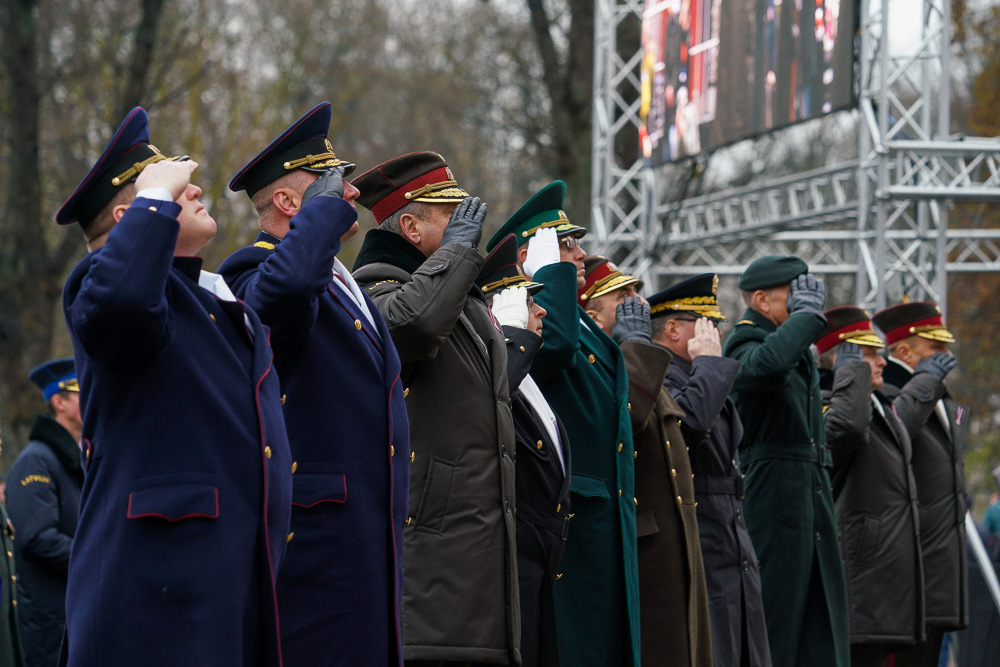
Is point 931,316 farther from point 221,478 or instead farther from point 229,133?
point 229,133

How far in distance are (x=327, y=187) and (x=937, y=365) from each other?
5.30 metres

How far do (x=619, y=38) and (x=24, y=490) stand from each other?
1222cm

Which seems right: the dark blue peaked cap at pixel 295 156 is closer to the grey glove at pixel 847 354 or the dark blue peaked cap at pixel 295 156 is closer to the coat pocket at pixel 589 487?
the coat pocket at pixel 589 487

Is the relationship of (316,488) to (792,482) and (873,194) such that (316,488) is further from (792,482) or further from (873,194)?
(873,194)

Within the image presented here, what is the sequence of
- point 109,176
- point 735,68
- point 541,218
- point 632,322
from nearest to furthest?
point 109,176 → point 541,218 → point 632,322 → point 735,68

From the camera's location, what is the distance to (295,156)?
3588 mm

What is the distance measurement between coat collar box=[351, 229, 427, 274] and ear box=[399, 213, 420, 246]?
0.06ft

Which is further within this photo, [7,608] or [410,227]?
[7,608]

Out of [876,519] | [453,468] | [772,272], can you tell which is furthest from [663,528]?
[876,519]

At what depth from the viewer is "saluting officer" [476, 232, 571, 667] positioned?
14.0 ft

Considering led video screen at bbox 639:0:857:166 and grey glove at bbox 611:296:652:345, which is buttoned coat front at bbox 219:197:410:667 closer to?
grey glove at bbox 611:296:652:345

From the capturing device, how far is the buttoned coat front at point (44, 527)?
6.25 m

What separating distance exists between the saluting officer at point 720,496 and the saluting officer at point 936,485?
2.19 m

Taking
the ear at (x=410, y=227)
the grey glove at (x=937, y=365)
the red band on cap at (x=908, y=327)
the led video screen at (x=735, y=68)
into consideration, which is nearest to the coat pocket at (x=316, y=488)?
the ear at (x=410, y=227)
